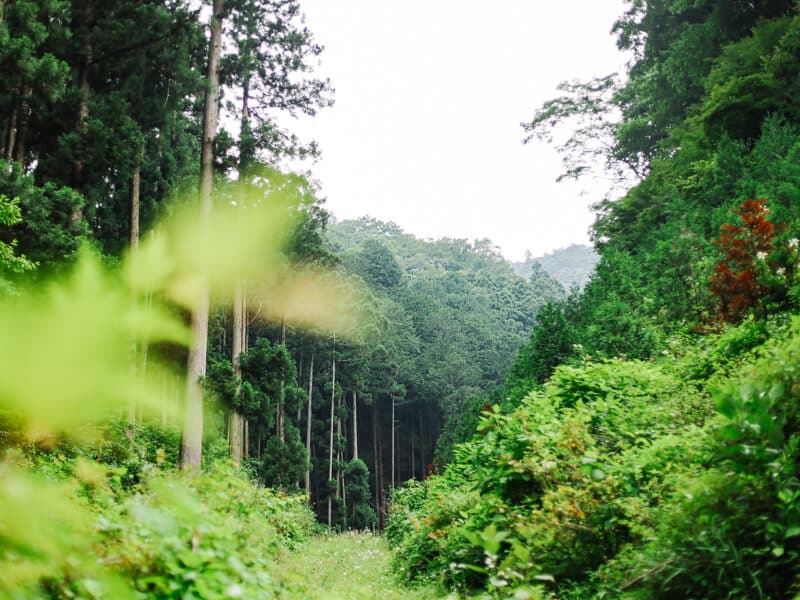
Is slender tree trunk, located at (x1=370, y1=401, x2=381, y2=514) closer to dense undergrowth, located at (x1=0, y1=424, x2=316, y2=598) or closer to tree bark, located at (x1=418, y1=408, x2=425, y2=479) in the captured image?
tree bark, located at (x1=418, y1=408, x2=425, y2=479)

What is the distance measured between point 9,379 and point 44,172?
13432mm

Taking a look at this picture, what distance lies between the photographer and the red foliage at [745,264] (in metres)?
5.86

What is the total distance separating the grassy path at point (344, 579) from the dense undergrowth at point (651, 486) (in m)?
0.56

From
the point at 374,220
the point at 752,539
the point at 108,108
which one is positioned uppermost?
the point at 374,220

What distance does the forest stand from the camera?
182 cm

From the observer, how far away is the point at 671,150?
18250 mm

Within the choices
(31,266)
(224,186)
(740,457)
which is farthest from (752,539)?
(224,186)

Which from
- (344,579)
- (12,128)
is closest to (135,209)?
(12,128)

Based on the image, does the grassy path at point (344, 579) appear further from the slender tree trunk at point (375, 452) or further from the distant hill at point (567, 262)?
the distant hill at point (567, 262)

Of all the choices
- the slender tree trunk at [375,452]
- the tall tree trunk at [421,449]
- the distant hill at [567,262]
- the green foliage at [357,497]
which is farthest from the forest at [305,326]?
the distant hill at [567,262]

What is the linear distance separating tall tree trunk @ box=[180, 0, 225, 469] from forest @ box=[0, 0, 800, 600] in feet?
0.15

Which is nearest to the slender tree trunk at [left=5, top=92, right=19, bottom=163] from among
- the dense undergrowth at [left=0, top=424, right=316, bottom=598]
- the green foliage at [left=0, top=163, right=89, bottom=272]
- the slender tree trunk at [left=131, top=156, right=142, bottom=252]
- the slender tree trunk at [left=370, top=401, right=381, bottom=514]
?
the green foliage at [left=0, top=163, right=89, bottom=272]

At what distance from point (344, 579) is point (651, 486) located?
4852 mm

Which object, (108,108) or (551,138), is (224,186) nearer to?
(108,108)
